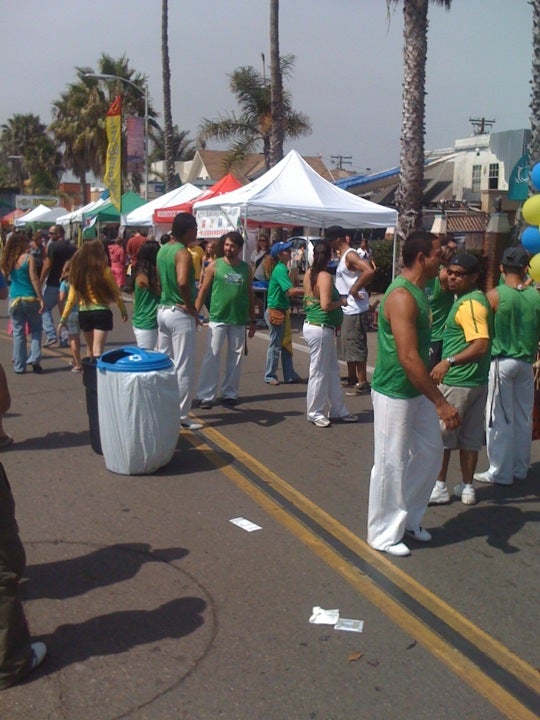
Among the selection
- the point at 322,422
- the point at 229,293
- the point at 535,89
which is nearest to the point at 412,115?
the point at 535,89

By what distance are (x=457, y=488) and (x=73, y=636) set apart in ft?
10.6

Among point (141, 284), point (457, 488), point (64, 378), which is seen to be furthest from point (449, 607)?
point (64, 378)

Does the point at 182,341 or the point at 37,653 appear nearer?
the point at 37,653

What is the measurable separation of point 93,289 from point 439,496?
421 centimetres

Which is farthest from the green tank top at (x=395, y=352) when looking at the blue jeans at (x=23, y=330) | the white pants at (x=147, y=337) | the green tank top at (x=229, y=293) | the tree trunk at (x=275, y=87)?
the tree trunk at (x=275, y=87)

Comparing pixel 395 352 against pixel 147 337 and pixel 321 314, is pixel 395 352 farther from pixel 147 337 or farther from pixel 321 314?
pixel 147 337

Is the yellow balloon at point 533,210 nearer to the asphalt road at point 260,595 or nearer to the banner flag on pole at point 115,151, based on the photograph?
the asphalt road at point 260,595

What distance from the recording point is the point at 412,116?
15.3 meters

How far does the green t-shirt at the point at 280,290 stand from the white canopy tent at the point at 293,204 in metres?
4.13

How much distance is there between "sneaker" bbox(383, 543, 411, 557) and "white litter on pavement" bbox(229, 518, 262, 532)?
34.0 inches

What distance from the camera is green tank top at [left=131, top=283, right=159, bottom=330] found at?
7758 mm

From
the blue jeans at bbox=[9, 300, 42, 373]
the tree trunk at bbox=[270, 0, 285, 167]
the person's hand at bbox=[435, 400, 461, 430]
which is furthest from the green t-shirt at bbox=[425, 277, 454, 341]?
the tree trunk at bbox=[270, 0, 285, 167]

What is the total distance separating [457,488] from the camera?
592 centimetres

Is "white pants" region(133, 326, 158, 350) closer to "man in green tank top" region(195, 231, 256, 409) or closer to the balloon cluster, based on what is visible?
"man in green tank top" region(195, 231, 256, 409)
